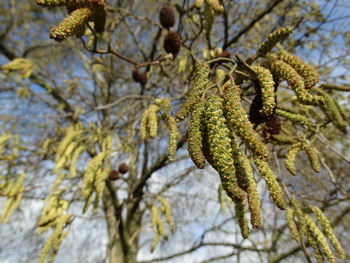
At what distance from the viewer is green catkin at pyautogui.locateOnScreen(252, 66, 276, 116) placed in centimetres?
61

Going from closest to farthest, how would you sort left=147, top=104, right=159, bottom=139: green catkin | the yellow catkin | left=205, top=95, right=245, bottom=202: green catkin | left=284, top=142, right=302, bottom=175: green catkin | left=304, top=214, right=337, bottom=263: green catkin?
left=205, top=95, right=245, bottom=202: green catkin, left=304, top=214, right=337, bottom=263: green catkin, left=284, top=142, right=302, bottom=175: green catkin, left=147, top=104, right=159, bottom=139: green catkin, the yellow catkin

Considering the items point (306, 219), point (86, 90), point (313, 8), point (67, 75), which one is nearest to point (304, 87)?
point (306, 219)

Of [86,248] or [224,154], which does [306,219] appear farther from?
[86,248]

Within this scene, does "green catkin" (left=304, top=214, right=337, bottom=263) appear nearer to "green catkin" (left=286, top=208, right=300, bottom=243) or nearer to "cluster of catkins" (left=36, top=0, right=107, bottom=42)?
"green catkin" (left=286, top=208, right=300, bottom=243)

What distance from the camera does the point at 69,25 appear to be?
0.75 meters

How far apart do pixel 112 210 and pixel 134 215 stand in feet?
1.55

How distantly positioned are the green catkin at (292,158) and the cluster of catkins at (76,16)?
927 mm

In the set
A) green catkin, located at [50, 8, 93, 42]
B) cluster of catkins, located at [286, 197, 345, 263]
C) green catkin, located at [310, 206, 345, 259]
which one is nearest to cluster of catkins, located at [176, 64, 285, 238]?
green catkin, located at [50, 8, 93, 42]

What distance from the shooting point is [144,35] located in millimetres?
6059

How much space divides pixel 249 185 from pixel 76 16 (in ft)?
→ 2.32

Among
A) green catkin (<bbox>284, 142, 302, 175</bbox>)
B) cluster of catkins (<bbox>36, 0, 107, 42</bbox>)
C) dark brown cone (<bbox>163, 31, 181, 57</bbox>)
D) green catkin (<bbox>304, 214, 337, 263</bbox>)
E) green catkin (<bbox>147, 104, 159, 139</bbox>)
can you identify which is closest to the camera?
cluster of catkins (<bbox>36, 0, 107, 42</bbox>)

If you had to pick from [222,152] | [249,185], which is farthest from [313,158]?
[222,152]

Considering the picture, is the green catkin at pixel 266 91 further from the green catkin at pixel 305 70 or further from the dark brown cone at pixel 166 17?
the dark brown cone at pixel 166 17

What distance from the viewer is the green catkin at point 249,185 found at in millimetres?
554
